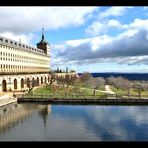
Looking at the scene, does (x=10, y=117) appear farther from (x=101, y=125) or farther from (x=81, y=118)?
(x=101, y=125)

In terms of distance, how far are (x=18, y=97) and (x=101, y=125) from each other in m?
22.5

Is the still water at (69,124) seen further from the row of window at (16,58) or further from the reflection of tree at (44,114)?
the row of window at (16,58)

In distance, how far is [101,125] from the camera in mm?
27922

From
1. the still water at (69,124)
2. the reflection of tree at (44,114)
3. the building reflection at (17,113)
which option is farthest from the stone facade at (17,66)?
the reflection of tree at (44,114)

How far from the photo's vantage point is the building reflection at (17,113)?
29.4m

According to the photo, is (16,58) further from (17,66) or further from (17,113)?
(17,113)

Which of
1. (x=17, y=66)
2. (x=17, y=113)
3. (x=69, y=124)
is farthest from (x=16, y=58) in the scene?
(x=69, y=124)

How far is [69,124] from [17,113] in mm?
10086

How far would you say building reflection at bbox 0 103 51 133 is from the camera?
29422mm

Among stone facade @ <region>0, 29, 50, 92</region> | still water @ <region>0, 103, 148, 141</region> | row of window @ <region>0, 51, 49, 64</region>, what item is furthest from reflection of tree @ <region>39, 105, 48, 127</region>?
row of window @ <region>0, 51, 49, 64</region>

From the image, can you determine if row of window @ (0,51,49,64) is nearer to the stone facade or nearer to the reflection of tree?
the stone facade

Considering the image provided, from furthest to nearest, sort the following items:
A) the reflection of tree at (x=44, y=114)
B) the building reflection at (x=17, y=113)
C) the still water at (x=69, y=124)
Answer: the reflection of tree at (x=44, y=114)
the building reflection at (x=17, y=113)
the still water at (x=69, y=124)

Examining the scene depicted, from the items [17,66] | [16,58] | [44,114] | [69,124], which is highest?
[16,58]

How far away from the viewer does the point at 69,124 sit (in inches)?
1115
